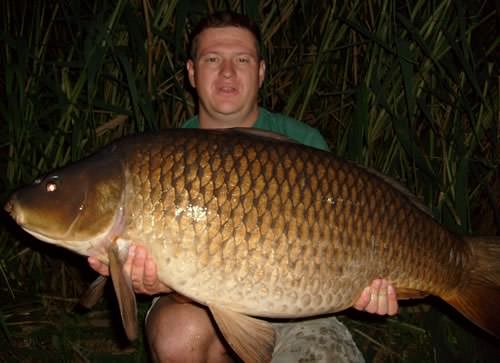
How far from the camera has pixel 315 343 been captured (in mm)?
1759

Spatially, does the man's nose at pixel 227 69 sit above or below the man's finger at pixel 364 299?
above

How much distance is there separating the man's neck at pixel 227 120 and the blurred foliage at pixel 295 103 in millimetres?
272

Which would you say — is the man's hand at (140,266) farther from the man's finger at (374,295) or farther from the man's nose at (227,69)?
the man's nose at (227,69)

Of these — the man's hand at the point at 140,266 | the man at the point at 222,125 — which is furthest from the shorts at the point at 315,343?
the man's hand at the point at 140,266

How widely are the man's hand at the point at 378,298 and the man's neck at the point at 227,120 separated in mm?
908

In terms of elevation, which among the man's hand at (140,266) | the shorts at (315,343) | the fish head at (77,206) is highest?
the fish head at (77,206)

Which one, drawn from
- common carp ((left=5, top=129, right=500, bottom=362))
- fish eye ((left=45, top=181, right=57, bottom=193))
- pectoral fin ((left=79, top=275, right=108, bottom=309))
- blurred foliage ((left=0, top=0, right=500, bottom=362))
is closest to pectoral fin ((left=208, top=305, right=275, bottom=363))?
common carp ((left=5, top=129, right=500, bottom=362))

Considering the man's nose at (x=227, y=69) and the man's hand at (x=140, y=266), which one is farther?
the man's nose at (x=227, y=69)

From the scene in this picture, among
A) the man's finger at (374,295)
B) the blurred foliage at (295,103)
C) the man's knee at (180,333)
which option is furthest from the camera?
the blurred foliage at (295,103)

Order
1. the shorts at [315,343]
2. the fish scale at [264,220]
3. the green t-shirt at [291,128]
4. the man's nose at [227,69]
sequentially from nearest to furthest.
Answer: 1. the fish scale at [264,220]
2. the shorts at [315,343]
3. the man's nose at [227,69]
4. the green t-shirt at [291,128]

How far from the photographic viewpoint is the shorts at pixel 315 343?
171cm

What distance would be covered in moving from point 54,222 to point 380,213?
933 mm

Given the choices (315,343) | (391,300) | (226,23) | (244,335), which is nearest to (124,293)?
(244,335)

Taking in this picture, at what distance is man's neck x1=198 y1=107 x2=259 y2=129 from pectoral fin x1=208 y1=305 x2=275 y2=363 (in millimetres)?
906
